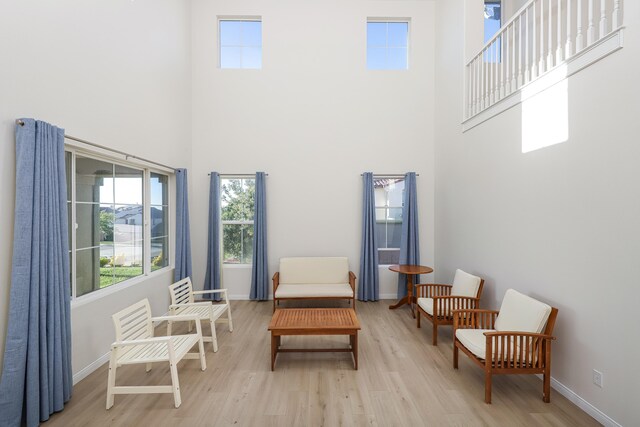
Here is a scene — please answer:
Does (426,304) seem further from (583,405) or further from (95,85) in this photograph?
(95,85)

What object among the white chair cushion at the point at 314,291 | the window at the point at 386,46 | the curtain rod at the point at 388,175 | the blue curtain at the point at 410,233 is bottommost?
the white chair cushion at the point at 314,291

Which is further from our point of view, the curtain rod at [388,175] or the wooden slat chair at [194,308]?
the curtain rod at [388,175]

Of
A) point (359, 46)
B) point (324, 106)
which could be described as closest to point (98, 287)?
point (324, 106)

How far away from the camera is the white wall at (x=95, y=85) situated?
2.10m

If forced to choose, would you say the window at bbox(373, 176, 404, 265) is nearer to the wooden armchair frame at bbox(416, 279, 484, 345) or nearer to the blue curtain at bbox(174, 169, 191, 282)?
the wooden armchair frame at bbox(416, 279, 484, 345)

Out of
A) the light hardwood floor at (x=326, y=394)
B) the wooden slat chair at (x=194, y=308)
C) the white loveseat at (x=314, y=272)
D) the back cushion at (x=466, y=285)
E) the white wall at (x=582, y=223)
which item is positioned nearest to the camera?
the white wall at (x=582, y=223)

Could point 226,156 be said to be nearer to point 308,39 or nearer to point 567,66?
point 308,39

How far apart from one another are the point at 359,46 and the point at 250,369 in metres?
5.15

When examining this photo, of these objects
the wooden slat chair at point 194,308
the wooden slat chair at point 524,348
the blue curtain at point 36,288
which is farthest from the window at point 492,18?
the blue curtain at point 36,288

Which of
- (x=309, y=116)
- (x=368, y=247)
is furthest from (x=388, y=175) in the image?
(x=309, y=116)

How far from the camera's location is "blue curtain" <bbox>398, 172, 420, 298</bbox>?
16.8 feet

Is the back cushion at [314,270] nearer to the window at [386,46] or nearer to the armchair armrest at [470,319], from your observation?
the armchair armrest at [470,319]

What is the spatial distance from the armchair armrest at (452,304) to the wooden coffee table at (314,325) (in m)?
1.03

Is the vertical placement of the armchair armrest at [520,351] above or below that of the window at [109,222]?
below
